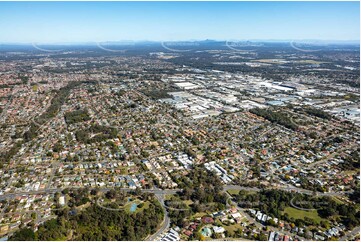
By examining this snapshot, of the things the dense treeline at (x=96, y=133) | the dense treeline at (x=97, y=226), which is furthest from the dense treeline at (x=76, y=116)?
the dense treeline at (x=97, y=226)

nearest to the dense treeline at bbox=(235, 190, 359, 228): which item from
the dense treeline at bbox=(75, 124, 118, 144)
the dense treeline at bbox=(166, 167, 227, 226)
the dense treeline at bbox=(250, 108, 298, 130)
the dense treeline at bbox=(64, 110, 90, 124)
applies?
the dense treeline at bbox=(166, 167, 227, 226)

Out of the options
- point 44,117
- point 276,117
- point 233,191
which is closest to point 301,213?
point 233,191

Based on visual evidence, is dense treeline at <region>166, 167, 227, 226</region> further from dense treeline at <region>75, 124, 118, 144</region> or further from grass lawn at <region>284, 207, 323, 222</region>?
dense treeline at <region>75, 124, 118, 144</region>

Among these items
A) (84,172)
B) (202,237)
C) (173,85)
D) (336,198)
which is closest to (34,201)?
(84,172)

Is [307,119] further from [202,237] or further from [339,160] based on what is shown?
[202,237]

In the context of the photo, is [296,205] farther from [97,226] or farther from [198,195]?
[97,226]

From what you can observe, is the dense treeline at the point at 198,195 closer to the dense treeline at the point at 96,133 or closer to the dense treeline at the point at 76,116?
the dense treeline at the point at 96,133
